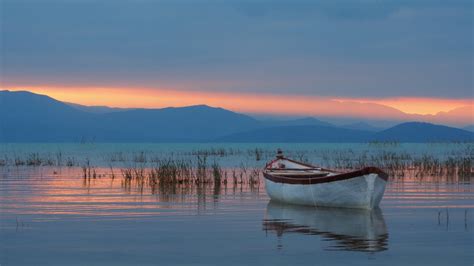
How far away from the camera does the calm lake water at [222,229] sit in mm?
14758

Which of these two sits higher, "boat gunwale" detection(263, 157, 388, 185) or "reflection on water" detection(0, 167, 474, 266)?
"boat gunwale" detection(263, 157, 388, 185)

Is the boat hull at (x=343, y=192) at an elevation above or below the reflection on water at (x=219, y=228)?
above

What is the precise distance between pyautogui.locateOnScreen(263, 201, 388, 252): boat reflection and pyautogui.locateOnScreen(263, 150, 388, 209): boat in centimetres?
27

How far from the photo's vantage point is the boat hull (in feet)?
74.2

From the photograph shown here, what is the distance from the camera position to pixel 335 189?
2336 centimetres

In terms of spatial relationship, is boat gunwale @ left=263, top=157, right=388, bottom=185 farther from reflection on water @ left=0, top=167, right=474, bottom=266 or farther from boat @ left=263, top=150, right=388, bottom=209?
reflection on water @ left=0, top=167, right=474, bottom=266

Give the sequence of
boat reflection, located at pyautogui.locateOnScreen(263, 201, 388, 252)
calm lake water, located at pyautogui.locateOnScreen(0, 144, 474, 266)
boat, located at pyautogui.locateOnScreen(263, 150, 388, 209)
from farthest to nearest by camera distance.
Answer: boat, located at pyautogui.locateOnScreen(263, 150, 388, 209) → boat reflection, located at pyautogui.locateOnScreen(263, 201, 388, 252) → calm lake water, located at pyautogui.locateOnScreen(0, 144, 474, 266)

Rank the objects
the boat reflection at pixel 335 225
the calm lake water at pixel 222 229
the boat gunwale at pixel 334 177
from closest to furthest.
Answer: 1. the calm lake water at pixel 222 229
2. the boat reflection at pixel 335 225
3. the boat gunwale at pixel 334 177

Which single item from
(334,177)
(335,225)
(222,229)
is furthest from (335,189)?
(222,229)

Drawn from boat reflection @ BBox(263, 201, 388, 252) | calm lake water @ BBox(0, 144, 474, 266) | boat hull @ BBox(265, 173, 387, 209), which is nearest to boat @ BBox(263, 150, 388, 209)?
boat hull @ BBox(265, 173, 387, 209)

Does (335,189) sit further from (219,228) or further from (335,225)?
(219,228)

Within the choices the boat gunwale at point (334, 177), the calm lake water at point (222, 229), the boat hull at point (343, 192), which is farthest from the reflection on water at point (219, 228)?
the boat gunwale at point (334, 177)

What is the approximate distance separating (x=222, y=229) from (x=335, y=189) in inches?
219

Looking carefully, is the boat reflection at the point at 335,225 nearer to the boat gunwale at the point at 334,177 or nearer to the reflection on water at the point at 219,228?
the reflection on water at the point at 219,228
